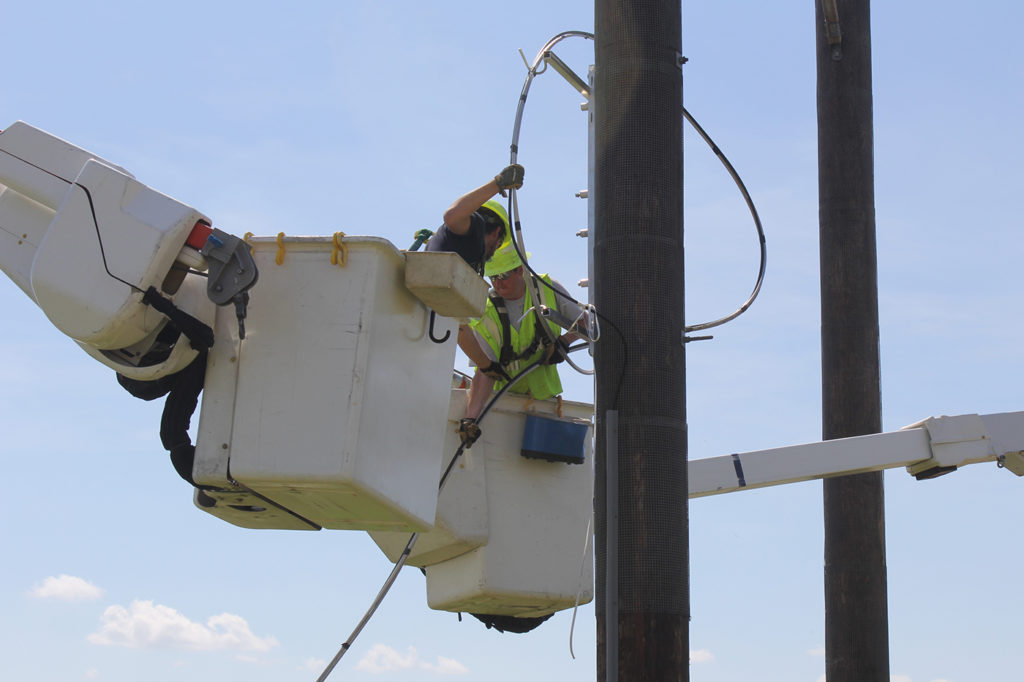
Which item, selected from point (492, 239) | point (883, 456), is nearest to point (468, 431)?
point (492, 239)

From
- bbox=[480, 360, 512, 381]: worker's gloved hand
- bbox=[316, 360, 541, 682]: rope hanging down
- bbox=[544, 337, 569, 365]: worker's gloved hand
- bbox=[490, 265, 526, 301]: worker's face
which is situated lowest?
bbox=[316, 360, 541, 682]: rope hanging down

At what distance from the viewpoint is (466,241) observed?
545 cm

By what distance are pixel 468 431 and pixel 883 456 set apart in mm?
1974

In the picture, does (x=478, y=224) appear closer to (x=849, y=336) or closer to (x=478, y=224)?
(x=478, y=224)

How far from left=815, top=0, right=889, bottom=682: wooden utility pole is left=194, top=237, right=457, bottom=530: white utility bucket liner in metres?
3.22

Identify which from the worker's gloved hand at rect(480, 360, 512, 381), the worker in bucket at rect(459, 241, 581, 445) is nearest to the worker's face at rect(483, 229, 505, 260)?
the worker in bucket at rect(459, 241, 581, 445)

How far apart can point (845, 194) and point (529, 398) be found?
227 centimetres

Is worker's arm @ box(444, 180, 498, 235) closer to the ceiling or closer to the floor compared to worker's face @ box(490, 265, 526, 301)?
closer to the floor

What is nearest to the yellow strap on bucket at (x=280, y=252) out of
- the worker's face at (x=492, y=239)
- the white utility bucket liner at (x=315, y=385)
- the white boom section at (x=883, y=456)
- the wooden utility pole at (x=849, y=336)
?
→ the white utility bucket liner at (x=315, y=385)

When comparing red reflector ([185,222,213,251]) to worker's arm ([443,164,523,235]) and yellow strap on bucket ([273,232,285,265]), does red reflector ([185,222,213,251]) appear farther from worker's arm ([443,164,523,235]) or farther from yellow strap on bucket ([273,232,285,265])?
worker's arm ([443,164,523,235])

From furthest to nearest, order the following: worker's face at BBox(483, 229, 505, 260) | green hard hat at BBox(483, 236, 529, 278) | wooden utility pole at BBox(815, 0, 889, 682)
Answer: wooden utility pole at BBox(815, 0, 889, 682) → green hard hat at BBox(483, 236, 529, 278) → worker's face at BBox(483, 229, 505, 260)

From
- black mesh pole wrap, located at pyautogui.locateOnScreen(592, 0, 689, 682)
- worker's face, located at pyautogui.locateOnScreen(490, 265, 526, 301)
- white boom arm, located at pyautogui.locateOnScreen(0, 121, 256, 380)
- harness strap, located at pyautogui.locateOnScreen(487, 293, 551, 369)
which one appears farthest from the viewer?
worker's face, located at pyautogui.locateOnScreen(490, 265, 526, 301)

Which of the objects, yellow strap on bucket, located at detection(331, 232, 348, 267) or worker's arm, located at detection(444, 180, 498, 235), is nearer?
yellow strap on bucket, located at detection(331, 232, 348, 267)

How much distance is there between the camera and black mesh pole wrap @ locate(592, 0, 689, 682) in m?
4.38
